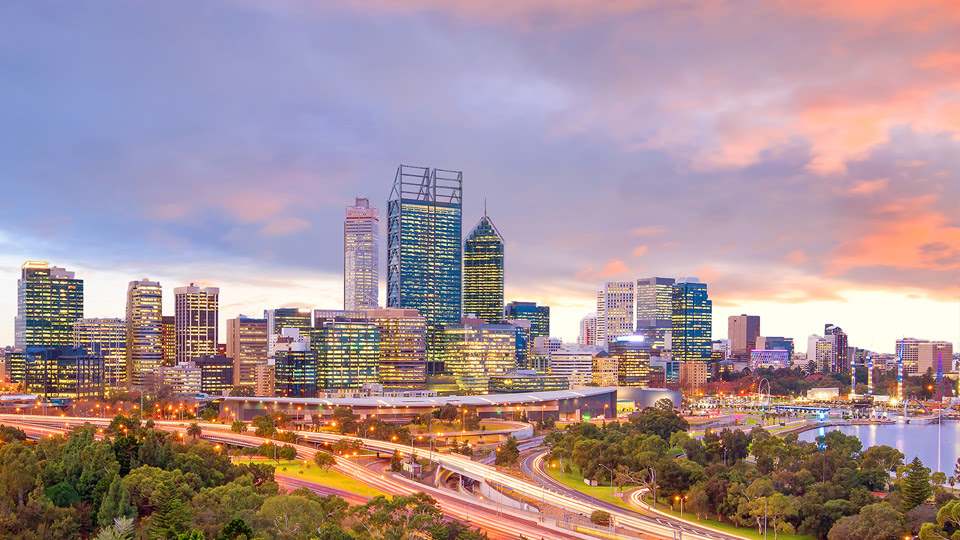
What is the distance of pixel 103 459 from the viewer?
43906 mm

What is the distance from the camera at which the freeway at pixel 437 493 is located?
127 ft

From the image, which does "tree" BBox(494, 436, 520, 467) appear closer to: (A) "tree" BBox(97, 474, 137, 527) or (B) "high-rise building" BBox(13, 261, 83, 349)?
(A) "tree" BBox(97, 474, 137, 527)

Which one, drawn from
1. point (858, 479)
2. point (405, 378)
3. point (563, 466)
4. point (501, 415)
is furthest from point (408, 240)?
point (858, 479)

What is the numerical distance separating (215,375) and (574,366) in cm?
7184

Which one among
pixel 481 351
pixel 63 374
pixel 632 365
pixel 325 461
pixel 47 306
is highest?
pixel 47 306

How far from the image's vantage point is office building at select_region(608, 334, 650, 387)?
17975cm

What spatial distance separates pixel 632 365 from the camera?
7146 inches

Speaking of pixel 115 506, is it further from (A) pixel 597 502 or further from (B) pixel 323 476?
(A) pixel 597 502

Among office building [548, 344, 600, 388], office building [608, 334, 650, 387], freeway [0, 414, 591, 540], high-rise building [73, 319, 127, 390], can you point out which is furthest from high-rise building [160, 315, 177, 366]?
freeway [0, 414, 591, 540]

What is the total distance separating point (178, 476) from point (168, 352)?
14686cm

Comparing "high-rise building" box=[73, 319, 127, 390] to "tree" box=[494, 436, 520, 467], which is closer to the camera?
"tree" box=[494, 436, 520, 467]

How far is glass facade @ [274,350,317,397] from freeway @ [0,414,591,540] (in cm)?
4605

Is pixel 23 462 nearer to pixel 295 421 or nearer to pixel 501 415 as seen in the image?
pixel 295 421

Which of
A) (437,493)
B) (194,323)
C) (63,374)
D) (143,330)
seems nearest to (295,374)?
(63,374)
